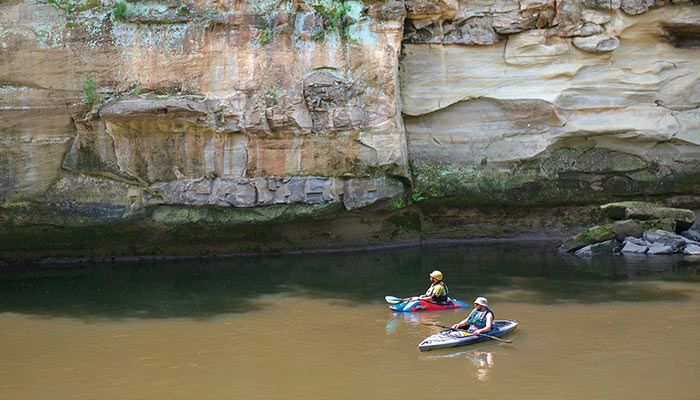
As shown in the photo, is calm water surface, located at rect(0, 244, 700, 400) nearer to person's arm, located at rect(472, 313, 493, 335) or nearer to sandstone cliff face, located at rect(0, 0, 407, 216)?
person's arm, located at rect(472, 313, 493, 335)

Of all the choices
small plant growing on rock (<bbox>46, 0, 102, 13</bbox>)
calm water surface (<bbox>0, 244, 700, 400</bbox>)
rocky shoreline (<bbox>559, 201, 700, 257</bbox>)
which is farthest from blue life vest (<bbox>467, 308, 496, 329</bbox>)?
small plant growing on rock (<bbox>46, 0, 102, 13</bbox>)

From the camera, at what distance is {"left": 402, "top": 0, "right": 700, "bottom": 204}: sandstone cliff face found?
15.0 metres

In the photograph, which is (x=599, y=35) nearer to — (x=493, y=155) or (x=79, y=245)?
(x=493, y=155)

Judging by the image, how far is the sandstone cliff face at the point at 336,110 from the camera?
13.7 m

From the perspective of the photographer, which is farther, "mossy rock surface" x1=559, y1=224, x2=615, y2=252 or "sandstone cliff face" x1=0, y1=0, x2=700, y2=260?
"mossy rock surface" x1=559, y1=224, x2=615, y2=252

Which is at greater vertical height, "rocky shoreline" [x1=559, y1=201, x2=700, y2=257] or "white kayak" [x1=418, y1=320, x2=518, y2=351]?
"rocky shoreline" [x1=559, y1=201, x2=700, y2=257]

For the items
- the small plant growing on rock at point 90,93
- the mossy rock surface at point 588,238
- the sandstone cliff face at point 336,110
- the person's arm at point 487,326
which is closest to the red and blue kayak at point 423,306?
the person's arm at point 487,326

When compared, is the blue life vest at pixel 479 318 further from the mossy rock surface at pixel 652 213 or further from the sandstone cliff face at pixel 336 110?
the mossy rock surface at pixel 652 213

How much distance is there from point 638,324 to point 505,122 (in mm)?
5958

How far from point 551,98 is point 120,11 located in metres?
7.28

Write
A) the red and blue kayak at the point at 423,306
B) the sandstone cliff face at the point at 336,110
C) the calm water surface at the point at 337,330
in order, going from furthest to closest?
the sandstone cliff face at the point at 336,110 < the red and blue kayak at the point at 423,306 < the calm water surface at the point at 337,330

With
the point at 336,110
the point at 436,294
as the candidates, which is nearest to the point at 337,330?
the point at 436,294

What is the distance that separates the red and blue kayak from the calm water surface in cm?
20

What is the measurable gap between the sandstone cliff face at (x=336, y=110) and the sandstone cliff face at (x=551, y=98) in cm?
3
